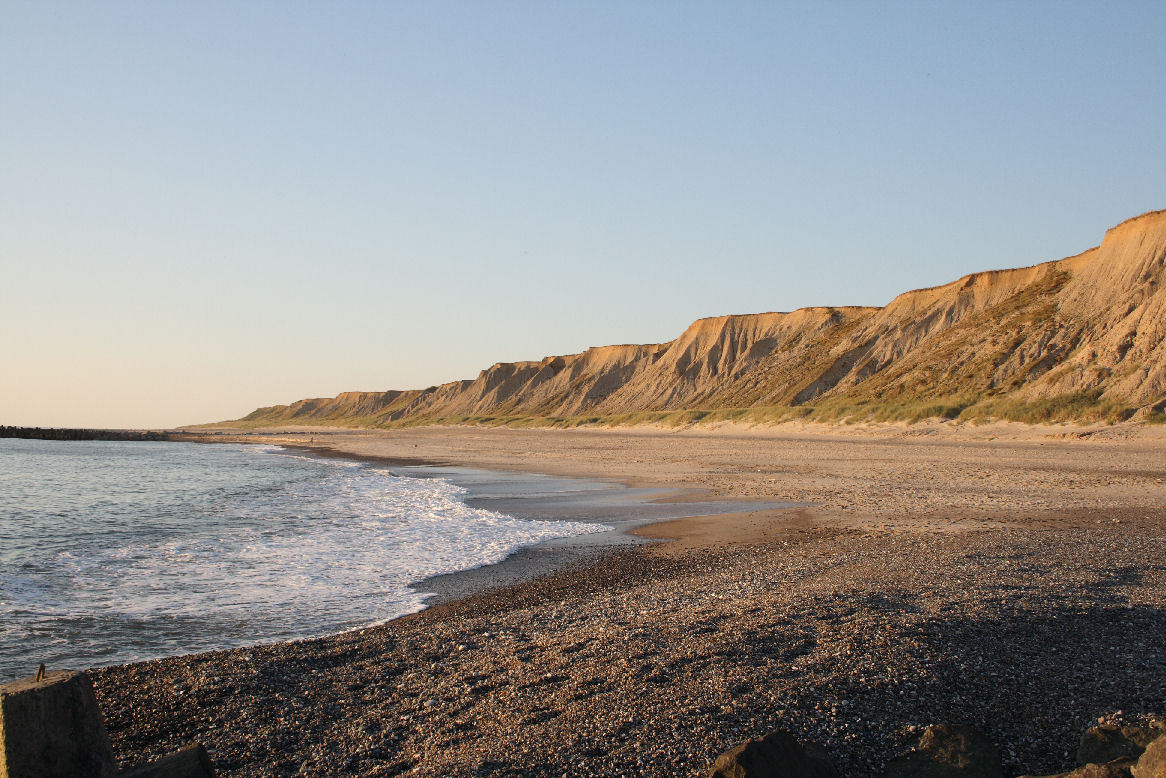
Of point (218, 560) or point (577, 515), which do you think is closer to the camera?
point (218, 560)

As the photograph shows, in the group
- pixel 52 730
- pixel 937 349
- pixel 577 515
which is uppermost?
pixel 937 349

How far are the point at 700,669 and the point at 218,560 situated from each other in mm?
9238

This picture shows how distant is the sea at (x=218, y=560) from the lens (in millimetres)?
7887

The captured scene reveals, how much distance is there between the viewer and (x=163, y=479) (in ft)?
98.4

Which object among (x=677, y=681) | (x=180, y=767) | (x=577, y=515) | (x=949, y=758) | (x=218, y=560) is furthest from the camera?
Result: (x=577, y=515)

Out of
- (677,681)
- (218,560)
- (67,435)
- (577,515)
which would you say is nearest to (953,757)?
(677,681)

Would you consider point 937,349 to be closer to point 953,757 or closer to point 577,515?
point 577,515

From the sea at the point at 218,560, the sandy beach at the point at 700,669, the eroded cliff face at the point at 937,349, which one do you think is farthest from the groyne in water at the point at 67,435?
the sandy beach at the point at 700,669

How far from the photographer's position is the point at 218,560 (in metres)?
12.0

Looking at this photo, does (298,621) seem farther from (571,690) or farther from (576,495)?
(576,495)

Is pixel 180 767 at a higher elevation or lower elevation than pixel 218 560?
higher

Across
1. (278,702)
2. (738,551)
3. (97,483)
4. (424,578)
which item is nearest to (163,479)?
(97,483)

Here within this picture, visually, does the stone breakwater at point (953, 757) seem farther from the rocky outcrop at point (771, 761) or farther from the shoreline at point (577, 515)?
the shoreline at point (577, 515)

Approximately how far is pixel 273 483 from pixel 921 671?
25960mm
